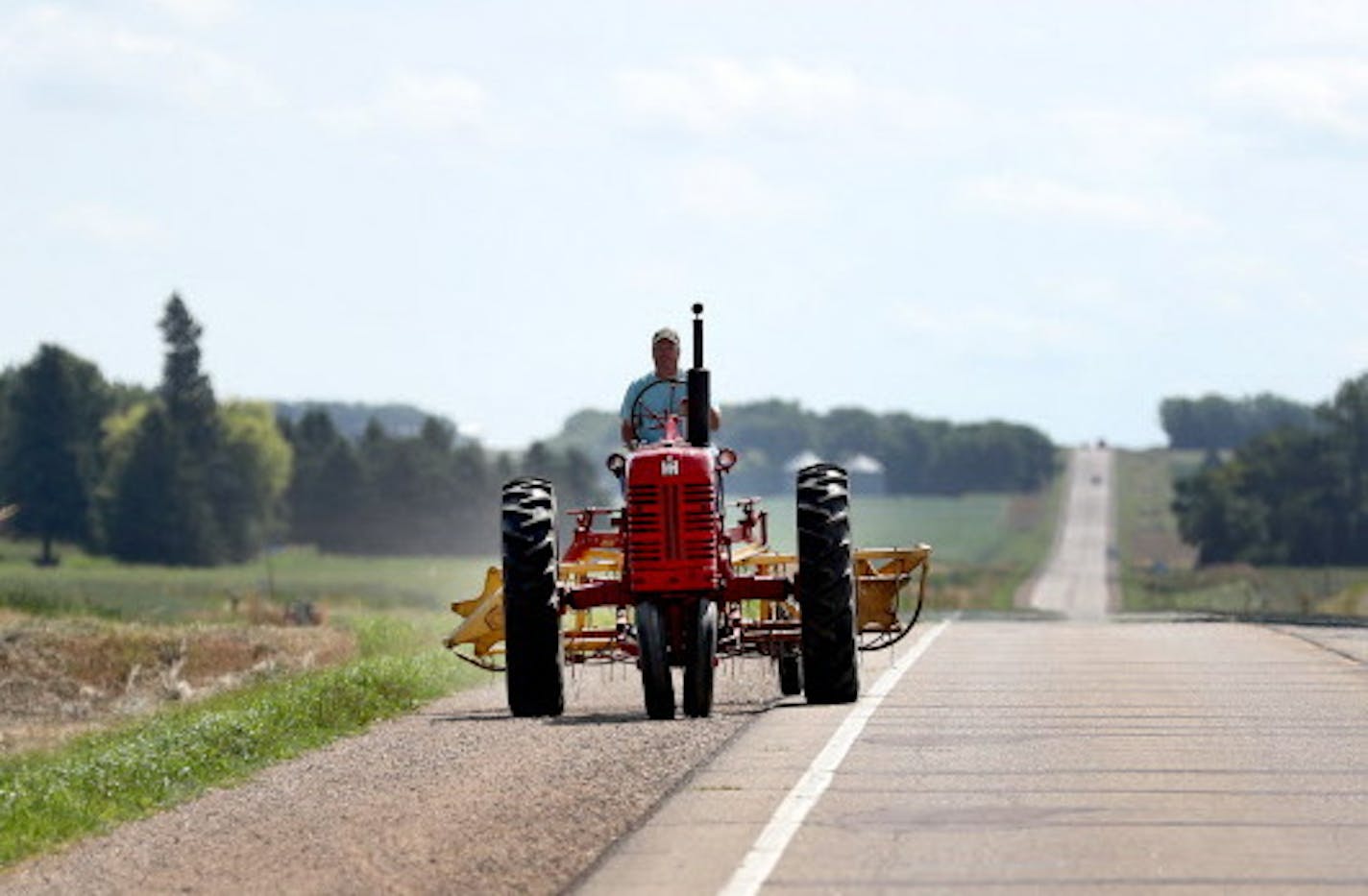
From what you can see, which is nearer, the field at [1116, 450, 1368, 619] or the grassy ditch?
the grassy ditch

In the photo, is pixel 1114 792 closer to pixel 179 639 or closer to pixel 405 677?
pixel 405 677

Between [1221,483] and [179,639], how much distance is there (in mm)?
148030

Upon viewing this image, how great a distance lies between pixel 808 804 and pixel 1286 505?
165 metres

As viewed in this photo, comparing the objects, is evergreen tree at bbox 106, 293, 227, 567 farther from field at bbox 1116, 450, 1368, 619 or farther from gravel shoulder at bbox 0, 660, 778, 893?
gravel shoulder at bbox 0, 660, 778, 893

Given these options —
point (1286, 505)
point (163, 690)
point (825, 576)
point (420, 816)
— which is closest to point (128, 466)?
point (1286, 505)

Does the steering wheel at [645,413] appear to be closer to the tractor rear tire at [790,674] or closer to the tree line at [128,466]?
the tractor rear tire at [790,674]

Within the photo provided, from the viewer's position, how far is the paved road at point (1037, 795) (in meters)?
14.0

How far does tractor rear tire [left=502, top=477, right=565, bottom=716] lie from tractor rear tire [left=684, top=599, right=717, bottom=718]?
3.28 ft

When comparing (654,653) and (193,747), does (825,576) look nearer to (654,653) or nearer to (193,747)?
(654,653)

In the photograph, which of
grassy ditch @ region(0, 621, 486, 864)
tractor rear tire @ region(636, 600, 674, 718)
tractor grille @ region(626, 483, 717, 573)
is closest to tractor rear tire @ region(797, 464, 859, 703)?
tractor grille @ region(626, 483, 717, 573)

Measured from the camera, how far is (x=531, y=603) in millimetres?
22219

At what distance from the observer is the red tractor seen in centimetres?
2189

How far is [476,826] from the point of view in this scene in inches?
638

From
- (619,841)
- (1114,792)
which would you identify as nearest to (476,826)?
(619,841)
